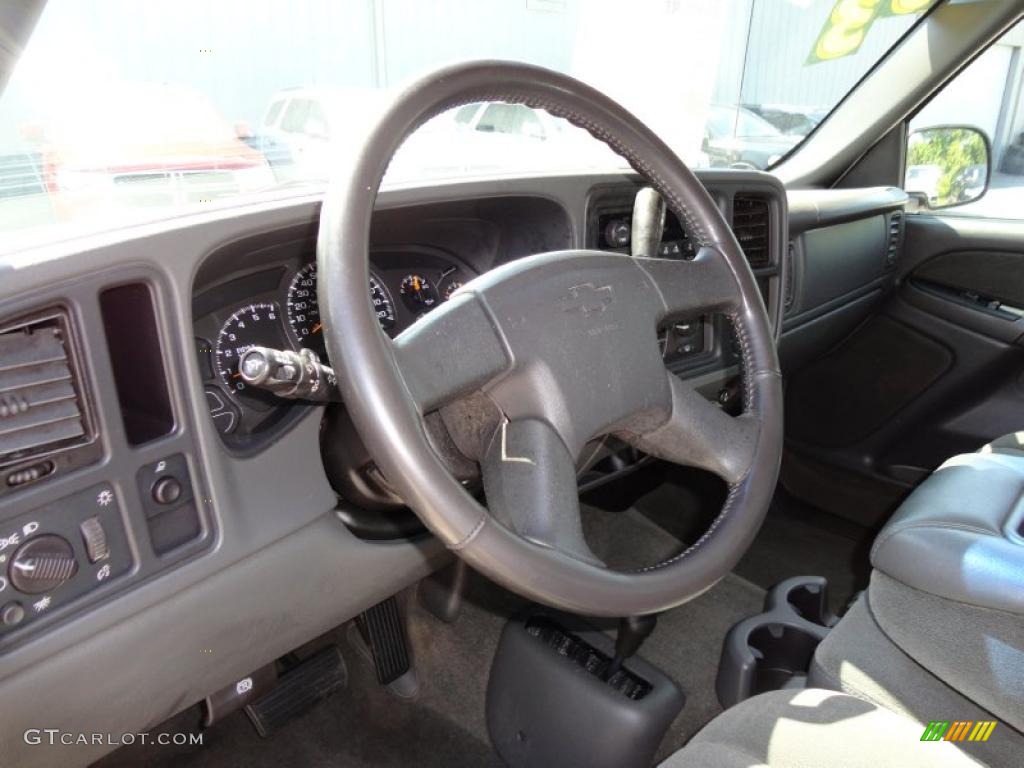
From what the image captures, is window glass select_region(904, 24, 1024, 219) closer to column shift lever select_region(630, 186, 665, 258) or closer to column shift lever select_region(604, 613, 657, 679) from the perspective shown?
column shift lever select_region(630, 186, 665, 258)

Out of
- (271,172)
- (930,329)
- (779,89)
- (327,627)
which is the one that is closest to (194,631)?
(327,627)

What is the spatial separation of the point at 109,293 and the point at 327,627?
1.90 feet

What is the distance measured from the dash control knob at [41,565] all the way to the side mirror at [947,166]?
2.37 meters

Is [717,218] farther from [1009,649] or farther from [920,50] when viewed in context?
[920,50]

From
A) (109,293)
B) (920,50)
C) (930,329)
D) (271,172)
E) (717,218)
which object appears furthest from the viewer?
(930,329)

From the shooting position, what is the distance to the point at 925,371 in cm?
230

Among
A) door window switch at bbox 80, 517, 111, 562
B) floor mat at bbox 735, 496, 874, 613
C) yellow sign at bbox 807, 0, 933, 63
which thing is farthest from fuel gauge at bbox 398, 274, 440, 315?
yellow sign at bbox 807, 0, 933, 63

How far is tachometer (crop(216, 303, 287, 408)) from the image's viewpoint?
1.04 metres

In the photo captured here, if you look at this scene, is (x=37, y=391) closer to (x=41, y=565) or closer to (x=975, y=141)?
(x=41, y=565)

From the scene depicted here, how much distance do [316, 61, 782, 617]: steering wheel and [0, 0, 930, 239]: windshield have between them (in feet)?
0.26

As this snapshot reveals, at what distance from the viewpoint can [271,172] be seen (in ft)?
4.04

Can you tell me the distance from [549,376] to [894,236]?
184 cm

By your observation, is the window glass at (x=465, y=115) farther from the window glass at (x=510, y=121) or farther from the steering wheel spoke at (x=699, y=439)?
the steering wheel spoke at (x=699, y=439)

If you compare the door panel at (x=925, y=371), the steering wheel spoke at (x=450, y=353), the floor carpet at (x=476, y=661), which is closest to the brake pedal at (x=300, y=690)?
the floor carpet at (x=476, y=661)
